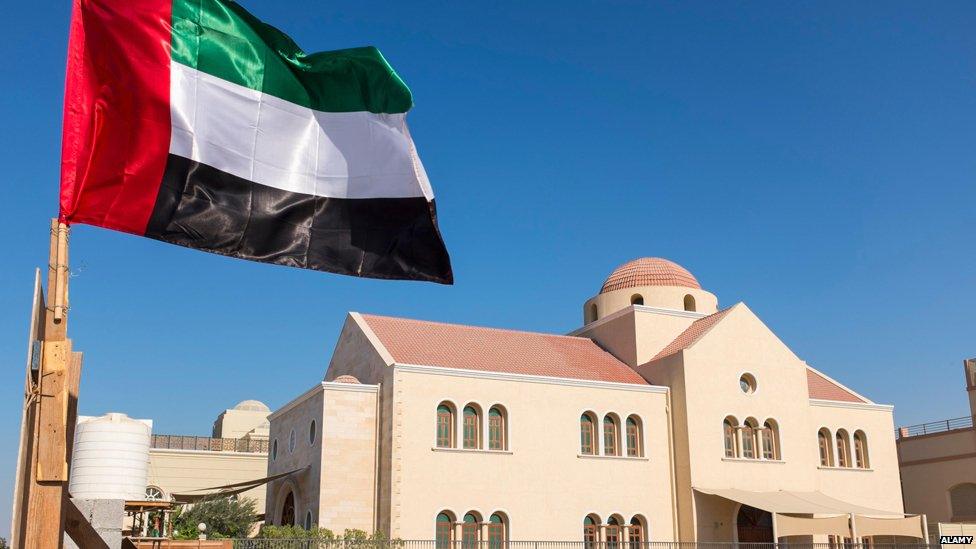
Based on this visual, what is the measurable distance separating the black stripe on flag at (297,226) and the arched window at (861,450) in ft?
105

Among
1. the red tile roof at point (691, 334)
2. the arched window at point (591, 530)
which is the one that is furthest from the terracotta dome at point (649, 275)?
the arched window at point (591, 530)

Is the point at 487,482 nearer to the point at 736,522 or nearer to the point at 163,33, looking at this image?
the point at 736,522

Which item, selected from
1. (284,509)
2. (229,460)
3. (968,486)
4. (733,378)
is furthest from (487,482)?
(968,486)

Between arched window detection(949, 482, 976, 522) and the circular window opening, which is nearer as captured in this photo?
the circular window opening

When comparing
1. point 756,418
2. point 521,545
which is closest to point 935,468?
point 756,418

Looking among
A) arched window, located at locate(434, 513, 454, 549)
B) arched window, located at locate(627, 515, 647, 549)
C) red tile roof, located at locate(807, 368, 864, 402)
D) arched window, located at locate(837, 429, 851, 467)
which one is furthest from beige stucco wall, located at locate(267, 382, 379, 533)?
arched window, located at locate(837, 429, 851, 467)

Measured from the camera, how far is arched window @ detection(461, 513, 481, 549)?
28406 millimetres

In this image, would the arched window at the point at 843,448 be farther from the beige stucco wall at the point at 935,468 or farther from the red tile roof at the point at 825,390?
the beige stucco wall at the point at 935,468

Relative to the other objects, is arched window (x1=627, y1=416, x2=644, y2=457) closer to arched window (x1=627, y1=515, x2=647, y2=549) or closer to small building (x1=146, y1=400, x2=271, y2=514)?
arched window (x1=627, y1=515, x2=647, y2=549)

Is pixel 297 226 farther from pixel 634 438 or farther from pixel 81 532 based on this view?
pixel 634 438

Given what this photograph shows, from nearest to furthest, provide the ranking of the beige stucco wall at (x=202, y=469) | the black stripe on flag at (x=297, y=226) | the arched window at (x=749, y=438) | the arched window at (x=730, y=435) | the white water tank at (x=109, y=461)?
the black stripe on flag at (x=297, y=226) → the white water tank at (x=109, y=461) → the arched window at (x=730, y=435) → the arched window at (x=749, y=438) → the beige stucco wall at (x=202, y=469)

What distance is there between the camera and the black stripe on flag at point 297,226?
297 inches

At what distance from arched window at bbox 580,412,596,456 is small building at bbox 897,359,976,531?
18.7m

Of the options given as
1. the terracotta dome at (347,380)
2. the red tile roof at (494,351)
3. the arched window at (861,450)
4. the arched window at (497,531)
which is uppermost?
the red tile roof at (494,351)
